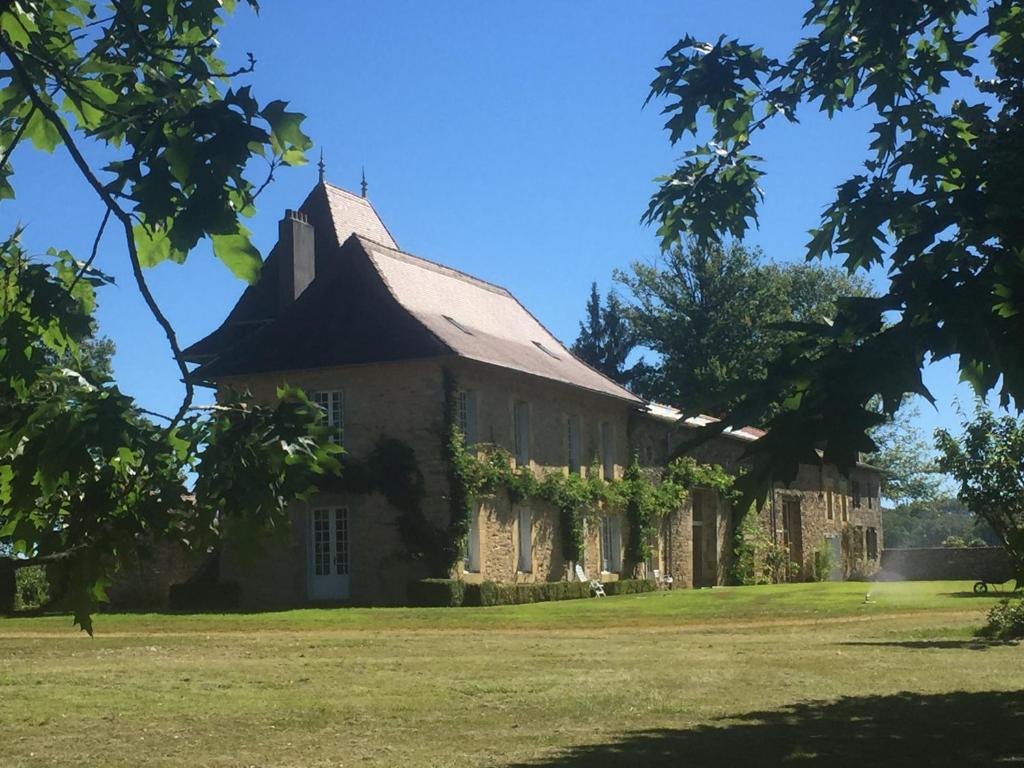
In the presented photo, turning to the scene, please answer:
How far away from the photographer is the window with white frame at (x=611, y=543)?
37500 mm

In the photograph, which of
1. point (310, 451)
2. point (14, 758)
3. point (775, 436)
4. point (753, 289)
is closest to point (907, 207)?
point (775, 436)

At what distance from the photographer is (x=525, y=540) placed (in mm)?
33906

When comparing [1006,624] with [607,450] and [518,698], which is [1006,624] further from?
[607,450]

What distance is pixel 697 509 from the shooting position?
4278cm

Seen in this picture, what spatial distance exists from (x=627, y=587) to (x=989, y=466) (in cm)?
1394

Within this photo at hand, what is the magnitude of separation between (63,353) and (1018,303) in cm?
495

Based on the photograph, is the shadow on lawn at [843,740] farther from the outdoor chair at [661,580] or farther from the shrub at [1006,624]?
the outdoor chair at [661,580]

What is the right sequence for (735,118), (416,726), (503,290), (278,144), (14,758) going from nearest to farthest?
(278,144), (14,758), (416,726), (735,118), (503,290)

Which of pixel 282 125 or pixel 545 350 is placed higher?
pixel 545 350

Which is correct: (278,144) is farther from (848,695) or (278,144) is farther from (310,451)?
(848,695)

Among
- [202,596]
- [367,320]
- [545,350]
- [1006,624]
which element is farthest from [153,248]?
[545,350]

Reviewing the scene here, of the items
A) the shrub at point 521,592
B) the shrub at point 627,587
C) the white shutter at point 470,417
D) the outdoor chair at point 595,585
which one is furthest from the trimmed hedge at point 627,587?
the white shutter at point 470,417

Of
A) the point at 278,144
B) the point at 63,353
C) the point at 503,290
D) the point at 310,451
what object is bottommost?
the point at 310,451

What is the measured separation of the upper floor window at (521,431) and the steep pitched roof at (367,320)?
1068mm
